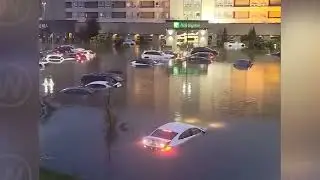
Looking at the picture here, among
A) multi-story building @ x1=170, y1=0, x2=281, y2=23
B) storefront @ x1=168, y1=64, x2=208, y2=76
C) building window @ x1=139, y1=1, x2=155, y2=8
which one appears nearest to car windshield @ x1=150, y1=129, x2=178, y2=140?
storefront @ x1=168, y1=64, x2=208, y2=76

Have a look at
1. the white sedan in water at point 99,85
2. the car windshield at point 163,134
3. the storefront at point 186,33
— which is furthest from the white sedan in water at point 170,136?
the storefront at point 186,33

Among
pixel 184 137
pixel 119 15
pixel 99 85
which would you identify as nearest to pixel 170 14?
pixel 119 15

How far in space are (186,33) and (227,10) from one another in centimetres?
716

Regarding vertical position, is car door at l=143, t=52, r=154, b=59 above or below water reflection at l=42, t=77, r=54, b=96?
above

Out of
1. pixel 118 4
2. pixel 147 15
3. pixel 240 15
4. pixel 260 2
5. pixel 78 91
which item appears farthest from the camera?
pixel 118 4

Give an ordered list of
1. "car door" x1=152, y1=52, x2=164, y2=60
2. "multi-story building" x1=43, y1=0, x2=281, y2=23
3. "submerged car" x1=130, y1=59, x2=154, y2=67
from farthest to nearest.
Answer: "multi-story building" x1=43, y1=0, x2=281, y2=23 → "car door" x1=152, y1=52, x2=164, y2=60 → "submerged car" x1=130, y1=59, x2=154, y2=67

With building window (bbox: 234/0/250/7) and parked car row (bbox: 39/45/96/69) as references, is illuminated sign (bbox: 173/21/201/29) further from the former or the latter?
parked car row (bbox: 39/45/96/69)

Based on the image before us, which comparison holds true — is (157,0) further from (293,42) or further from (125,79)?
(293,42)

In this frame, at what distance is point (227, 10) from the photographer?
45062mm

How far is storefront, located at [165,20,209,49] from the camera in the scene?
125 feet

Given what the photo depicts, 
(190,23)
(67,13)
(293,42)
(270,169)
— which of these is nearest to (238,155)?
(270,169)

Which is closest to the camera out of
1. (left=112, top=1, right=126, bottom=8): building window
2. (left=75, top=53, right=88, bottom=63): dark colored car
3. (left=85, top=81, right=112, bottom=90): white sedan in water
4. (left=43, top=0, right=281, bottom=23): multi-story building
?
(left=85, top=81, right=112, bottom=90): white sedan in water

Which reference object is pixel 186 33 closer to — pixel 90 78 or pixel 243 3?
pixel 243 3

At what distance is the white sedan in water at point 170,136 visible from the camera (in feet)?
30.8
